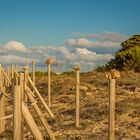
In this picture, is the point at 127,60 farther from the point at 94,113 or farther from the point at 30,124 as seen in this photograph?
the point at 30,124

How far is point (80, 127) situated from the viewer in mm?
14406

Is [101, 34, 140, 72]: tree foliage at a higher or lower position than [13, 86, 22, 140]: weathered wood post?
higher

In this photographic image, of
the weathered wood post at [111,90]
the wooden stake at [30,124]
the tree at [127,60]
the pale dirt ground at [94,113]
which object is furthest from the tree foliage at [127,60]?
the wooden stake at [30,124]

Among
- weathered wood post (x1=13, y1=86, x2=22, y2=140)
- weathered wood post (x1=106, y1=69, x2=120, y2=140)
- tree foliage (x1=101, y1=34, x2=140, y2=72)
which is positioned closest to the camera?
weathered wood post (x1=13, y1=86, x2=22, y2=140)

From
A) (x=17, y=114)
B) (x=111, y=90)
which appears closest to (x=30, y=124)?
(x=17, y=114)

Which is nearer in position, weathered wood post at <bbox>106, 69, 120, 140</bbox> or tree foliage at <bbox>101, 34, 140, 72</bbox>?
weathered wood post at <bbox>106, 69, 120, 140</bbox>

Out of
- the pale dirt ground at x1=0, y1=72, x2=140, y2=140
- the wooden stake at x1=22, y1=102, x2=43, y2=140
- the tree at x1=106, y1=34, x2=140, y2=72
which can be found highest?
the tree at x1=106, y1=34, x2=140, y2=72

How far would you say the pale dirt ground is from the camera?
13.4m

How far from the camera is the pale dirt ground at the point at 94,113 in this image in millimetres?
13422

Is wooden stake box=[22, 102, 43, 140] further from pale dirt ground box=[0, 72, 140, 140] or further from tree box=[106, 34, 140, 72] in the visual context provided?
tree box=[106, 34, 140, 72]

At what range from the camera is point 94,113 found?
635 inches

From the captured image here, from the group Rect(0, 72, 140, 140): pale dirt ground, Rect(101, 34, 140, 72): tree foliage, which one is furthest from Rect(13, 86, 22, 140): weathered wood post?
Rect(101, 34, 140, 72): tree foliage

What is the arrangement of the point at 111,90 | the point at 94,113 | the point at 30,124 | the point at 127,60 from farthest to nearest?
the point at 127,60, the point at 94,113, the point at 111,90, the point at 30,124

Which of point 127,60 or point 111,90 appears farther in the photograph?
point 127,60
